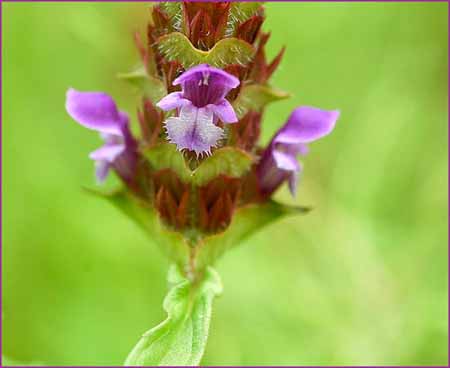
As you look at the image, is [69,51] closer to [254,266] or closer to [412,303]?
[254,266]

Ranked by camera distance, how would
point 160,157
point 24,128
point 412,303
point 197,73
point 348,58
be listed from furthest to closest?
point 348,58 → point 24,128 → point 412,303 → point 160,157 → point 197,73

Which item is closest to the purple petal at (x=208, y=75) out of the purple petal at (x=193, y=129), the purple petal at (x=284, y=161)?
the purple petal at (x=193, y=129)

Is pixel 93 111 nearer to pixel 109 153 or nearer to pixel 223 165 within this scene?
pixel 109 153

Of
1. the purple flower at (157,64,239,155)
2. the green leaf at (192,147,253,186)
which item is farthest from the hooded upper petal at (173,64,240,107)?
the green leaf at (192,147,253,186)

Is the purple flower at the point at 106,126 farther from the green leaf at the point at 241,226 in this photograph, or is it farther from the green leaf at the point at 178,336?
the green leaf at the point at 178,336

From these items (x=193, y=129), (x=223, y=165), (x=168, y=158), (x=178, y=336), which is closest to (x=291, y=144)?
(x=223, y=165)

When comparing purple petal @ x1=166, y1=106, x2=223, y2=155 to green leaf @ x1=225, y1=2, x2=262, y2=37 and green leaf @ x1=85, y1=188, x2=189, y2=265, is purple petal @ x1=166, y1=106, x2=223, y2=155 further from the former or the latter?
green leaf @ x1=85, y1=188, x2=189, y2=265

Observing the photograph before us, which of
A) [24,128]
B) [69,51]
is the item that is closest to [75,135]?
[24,128]
